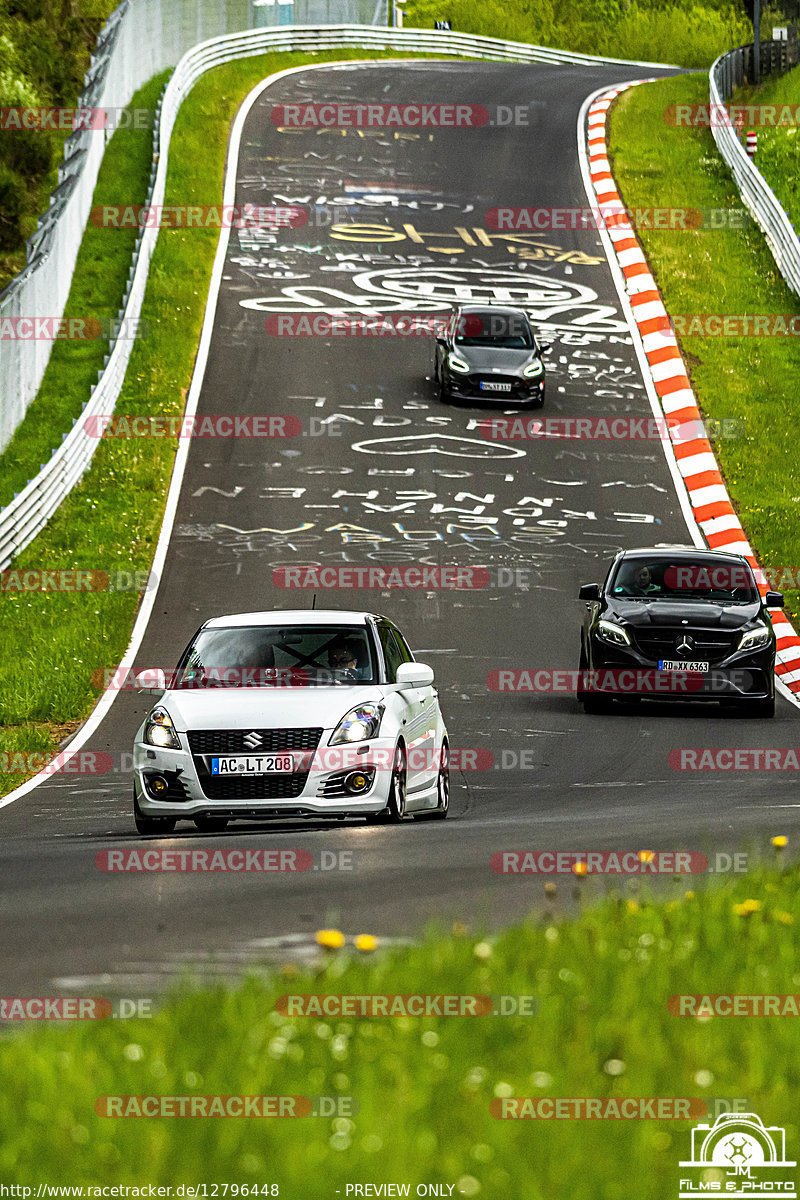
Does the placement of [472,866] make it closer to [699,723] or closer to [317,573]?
[699,723]

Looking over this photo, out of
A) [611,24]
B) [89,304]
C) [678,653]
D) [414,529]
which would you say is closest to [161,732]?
[678,653]

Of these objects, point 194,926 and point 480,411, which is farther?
point 480,411

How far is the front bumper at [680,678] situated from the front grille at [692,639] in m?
0.09

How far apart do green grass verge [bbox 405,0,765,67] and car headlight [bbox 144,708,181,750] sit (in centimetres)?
8555

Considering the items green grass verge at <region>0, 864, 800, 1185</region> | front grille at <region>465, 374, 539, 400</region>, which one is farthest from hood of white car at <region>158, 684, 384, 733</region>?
front grille at <region>465, 374, 539, 400</region>

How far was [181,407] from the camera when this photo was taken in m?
31.1

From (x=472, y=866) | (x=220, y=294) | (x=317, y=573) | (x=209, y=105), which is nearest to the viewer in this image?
(x=472, y=866)

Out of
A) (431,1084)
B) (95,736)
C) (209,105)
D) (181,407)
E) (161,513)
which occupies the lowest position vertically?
(431,1084)

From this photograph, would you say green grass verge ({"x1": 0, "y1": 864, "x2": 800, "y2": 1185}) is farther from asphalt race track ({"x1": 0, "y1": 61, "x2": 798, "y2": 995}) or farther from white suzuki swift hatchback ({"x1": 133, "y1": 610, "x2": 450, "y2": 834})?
white suzuki swift hatchback ({"x1": 133, "y1": 610, "x2": 450, "y2": 834})

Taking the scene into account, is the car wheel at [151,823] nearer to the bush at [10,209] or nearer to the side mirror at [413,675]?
the side mirror at [413,675]

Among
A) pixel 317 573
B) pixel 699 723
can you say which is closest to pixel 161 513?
pixel 317 573

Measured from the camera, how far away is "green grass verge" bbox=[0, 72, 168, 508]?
97.2 feet

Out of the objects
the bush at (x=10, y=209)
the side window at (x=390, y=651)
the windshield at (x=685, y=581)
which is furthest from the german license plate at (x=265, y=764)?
the bush at (x=10, y=209)

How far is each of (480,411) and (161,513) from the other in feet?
27.1
